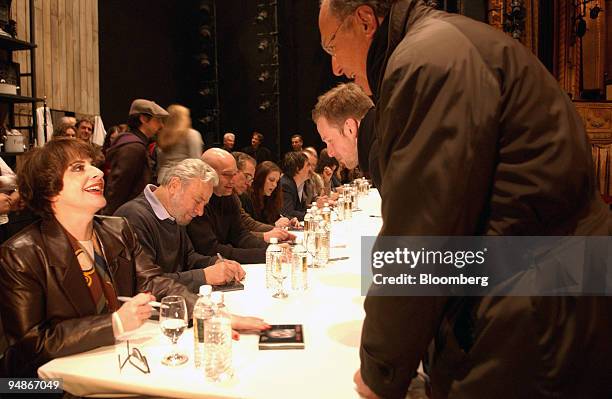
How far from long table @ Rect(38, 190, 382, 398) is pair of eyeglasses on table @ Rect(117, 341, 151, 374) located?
0.5 inches

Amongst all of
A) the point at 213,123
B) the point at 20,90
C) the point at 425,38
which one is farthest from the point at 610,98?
the point at 425,38

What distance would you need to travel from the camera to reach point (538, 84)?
37.9 inches

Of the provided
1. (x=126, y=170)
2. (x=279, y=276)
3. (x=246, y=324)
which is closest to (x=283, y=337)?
(x=246, y=324)

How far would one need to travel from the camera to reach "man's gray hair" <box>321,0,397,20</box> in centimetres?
113

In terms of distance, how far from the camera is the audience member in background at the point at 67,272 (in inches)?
60.0

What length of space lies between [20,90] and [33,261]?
530cm

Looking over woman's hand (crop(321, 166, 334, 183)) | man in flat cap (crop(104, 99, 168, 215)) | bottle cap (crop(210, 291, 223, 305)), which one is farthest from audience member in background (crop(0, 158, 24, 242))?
woman's hand (crop(321, 166, 334, 183))

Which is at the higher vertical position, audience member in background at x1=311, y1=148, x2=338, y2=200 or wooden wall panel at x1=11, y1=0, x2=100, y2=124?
wooden wall panel at x1=11, y1=0, x2=100, y2=124

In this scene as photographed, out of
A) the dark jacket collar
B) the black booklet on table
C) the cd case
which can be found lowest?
the cd case

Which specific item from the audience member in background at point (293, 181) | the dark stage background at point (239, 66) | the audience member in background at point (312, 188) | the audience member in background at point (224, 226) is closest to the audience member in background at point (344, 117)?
the audience member in background at point (224, 226)

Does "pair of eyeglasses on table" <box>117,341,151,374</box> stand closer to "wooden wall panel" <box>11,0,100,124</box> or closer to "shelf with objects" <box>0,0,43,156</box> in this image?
"shelf with objects" <box>0,0,43,156</box>

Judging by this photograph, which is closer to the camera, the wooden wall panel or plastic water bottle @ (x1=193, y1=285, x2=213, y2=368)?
plastic water bottle @ (x1=193, y1=285, x2=213, y2=368)

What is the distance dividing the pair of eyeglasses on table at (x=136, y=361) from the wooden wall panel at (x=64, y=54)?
5603 mm

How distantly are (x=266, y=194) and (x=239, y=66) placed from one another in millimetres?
6611
